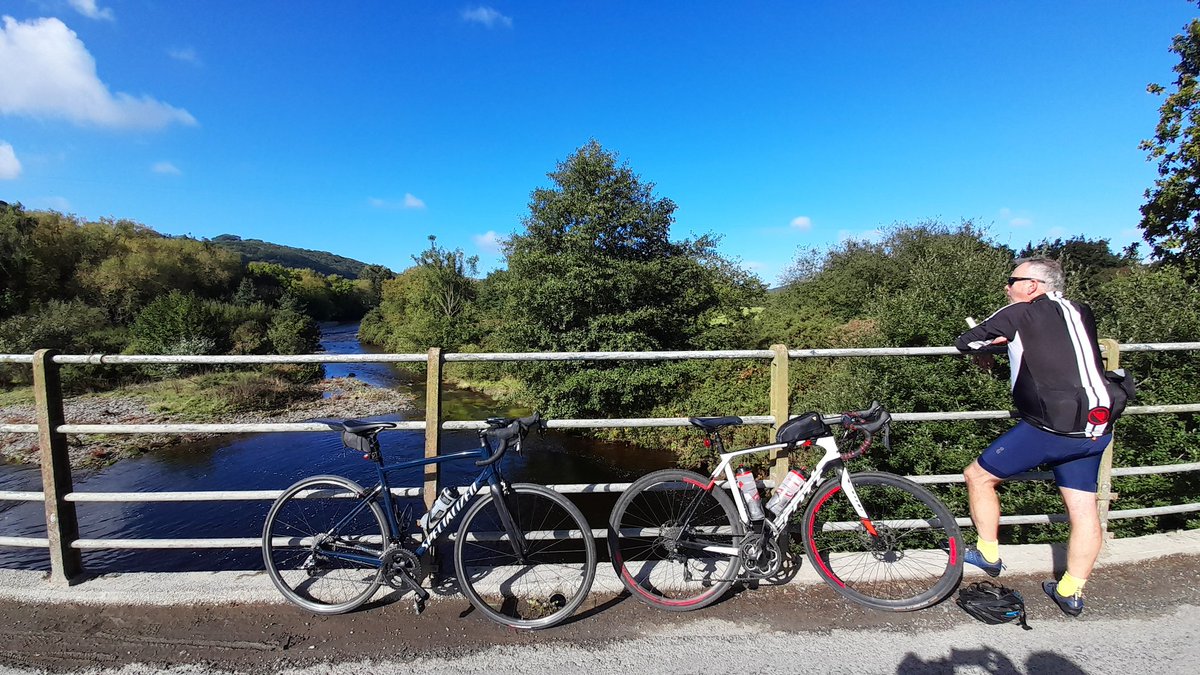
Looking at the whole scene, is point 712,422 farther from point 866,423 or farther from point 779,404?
point 866,423

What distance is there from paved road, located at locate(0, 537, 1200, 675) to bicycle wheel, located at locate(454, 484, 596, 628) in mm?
122

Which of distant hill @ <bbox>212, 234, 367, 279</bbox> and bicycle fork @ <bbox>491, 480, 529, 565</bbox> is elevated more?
distant hill @ <bbox>212, 234, 367, 279</bbox>

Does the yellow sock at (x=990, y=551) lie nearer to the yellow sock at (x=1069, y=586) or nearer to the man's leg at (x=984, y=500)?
the man's leg at (x=984, y=500)

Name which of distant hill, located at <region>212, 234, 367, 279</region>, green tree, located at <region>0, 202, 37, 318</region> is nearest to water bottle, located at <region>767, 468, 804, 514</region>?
green tree, located at <region>0, 202, 37, 318</region>

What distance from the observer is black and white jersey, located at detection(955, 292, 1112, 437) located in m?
2.22

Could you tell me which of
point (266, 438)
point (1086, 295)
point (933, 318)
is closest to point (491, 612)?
point (933, 318)

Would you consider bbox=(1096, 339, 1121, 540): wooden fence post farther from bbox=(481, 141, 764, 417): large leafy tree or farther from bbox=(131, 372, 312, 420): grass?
bbox=(131, 372, 312, 420): grass

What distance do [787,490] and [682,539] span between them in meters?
0.59

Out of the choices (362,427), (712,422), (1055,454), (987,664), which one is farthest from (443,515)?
(1055,454)

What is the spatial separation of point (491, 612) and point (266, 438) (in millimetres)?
18096

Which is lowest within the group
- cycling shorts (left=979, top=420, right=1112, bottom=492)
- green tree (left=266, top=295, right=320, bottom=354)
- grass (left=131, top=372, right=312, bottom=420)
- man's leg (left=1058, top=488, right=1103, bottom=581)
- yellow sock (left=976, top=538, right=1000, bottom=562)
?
grass (left=131, top=372, right=312, bottom=420)

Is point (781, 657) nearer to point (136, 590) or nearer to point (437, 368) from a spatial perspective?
point (437, 368)

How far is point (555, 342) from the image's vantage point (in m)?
18.6

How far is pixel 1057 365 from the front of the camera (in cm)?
225
